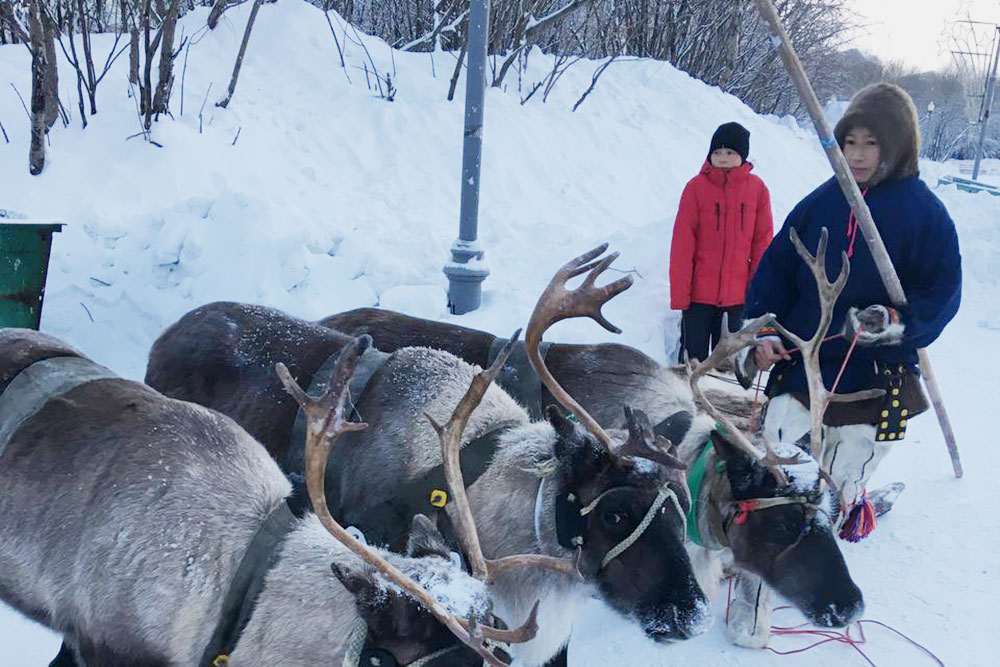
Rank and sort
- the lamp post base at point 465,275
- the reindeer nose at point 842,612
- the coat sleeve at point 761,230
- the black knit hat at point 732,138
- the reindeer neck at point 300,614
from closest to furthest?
the reindeer neck at point 300,614
the reindeer nose at point 842,612
the black knit hat at point 732,138
the coat sleeve at point 761,230
the lamp post base at point 465,275

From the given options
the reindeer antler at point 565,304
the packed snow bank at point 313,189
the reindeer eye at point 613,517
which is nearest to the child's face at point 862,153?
the reindeer antler at point 565,304

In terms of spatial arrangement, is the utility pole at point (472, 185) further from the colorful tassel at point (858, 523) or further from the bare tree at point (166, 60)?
the colorful tassel at point (858, 523)

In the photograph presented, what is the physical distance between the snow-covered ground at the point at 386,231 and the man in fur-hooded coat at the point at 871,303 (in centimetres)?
85

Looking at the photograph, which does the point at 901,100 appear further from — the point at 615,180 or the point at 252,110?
the point at 615,180

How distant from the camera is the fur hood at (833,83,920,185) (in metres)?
3.31

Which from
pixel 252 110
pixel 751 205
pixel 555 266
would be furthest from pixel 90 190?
pixel 751 205

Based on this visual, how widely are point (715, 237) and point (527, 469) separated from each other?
286cm

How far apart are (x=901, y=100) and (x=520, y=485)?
211 centimetres

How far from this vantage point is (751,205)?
511cm

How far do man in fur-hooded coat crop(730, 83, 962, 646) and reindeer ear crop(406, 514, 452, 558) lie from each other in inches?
68.9

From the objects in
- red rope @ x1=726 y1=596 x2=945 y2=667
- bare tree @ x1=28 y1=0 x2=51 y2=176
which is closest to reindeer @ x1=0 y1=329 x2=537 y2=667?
red rope @ x1=726 y1=596 x2=945 y2=667

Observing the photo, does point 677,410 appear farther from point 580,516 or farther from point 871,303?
point 580,516

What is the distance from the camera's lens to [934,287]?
329 cm

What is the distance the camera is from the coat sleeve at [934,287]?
325 cm
